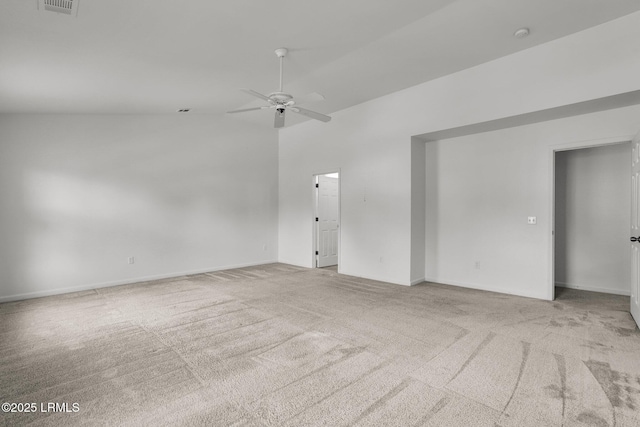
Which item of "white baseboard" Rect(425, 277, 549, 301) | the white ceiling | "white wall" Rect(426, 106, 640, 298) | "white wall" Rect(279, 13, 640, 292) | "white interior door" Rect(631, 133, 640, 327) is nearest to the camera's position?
the white ceiling

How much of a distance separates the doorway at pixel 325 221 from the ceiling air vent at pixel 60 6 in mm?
5033

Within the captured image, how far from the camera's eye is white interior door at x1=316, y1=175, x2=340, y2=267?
7.08 m

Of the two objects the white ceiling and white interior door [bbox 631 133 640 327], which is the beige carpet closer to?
white interior door [bbox 631 133 640 327]

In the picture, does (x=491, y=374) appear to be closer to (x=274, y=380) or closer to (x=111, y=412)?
(x=274, y=380)

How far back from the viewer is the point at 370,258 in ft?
19.4

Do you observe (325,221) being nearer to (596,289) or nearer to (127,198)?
(127,198)

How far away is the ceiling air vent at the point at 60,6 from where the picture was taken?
2133mm

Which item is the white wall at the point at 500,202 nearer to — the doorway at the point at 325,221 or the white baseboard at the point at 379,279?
the white baseboard at the point at 379,279

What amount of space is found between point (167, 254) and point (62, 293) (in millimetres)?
1606

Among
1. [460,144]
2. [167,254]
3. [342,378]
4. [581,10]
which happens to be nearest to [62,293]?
[167,254]

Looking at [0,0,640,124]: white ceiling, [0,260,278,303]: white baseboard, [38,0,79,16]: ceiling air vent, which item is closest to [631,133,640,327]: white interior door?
[0,0,640,124]: white ceiling

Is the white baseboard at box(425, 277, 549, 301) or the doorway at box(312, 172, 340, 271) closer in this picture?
the white baseboard at box(425, 277, 549, 301)

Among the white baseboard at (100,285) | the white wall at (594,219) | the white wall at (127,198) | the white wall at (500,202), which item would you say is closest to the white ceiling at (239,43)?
the white wall at (127,198)

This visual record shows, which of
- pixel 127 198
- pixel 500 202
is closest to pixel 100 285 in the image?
pixel 127 198
